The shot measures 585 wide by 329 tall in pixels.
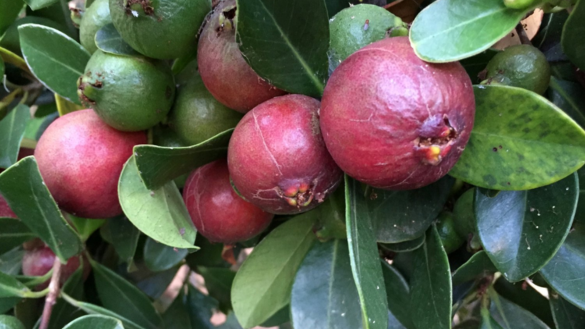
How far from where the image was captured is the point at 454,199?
0.73 m

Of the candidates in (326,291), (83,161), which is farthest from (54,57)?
(326,291)

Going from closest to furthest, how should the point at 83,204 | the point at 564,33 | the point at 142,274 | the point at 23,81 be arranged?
1. the point at 564,33
2. the point at 83,204
3. the point at 23,81
4. the point at 142,274

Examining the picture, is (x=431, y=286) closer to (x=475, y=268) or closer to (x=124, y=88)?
(x=475, y=268)

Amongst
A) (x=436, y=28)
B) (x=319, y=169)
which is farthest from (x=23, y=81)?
(x=436, y=28)

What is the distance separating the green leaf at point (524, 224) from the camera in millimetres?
547

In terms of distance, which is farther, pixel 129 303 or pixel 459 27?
pixel 129 303

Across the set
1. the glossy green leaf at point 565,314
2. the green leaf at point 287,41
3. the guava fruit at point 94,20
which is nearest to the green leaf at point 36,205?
the guava fruit at point 94,20

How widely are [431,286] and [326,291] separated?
0.17m

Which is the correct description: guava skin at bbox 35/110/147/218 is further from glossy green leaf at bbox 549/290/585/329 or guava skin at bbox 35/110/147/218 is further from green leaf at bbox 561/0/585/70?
glossy green leaf at bbox 549/290/585/329

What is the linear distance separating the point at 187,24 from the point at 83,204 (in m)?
0.33

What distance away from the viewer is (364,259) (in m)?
0.49

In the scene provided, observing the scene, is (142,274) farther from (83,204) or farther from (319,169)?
(319,169)

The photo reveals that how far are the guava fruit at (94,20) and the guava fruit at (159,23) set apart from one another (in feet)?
0.39

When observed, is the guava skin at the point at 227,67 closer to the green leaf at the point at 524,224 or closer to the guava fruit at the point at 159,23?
the guava fruit at the point at 159,23
